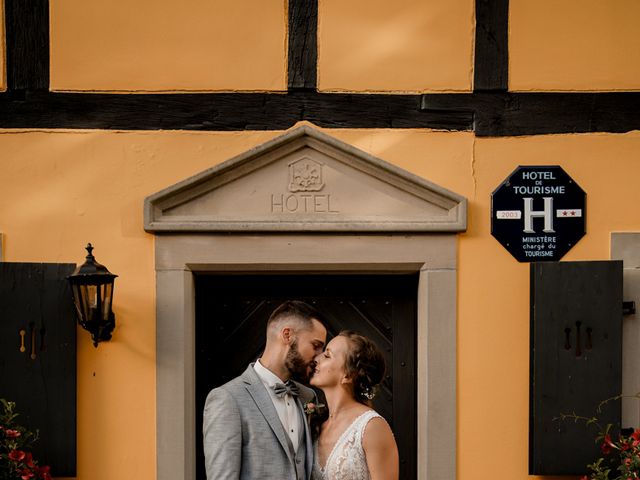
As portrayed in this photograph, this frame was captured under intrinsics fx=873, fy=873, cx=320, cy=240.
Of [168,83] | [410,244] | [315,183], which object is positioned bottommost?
[410,244]

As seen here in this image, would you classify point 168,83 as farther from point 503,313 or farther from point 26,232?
point 503,313

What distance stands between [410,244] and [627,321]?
1275mm

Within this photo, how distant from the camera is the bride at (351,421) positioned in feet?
14.5

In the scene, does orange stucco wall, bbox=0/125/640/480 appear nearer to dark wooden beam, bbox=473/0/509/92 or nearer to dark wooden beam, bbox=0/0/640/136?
dark wooden beam, bbox=0/0/640/136

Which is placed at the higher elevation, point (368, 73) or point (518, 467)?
point (368, 73)

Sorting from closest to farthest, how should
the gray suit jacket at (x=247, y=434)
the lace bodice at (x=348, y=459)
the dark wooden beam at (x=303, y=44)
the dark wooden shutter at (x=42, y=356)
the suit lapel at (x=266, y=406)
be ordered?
the gray suit jacket at (x=247, y=434) < the suit lapel at (x=266, y=406) < the lace bodice at (x=348, y=459) < the dark wooden shutter at (x=42, y=356) < the dark wooden beam at (x=303, y=44)

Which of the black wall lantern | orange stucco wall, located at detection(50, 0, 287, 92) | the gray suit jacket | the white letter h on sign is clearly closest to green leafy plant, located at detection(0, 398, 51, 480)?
the black wall lantern

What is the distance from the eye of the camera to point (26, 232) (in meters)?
4.81

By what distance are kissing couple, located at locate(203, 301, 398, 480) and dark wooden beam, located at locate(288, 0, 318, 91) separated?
50.8 inches

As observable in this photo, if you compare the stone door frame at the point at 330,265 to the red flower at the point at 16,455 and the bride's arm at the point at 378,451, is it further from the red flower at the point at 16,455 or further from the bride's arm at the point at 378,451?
the red flower at the point at 16,455

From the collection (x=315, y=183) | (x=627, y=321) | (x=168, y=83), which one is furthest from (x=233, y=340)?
(x=627, y=321)

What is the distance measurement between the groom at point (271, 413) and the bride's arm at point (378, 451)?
31cm

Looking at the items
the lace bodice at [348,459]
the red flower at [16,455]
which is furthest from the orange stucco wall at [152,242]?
the lace bodice at [348,459]

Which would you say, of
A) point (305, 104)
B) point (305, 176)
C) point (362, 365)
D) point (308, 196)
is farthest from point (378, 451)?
point (305, 104)
